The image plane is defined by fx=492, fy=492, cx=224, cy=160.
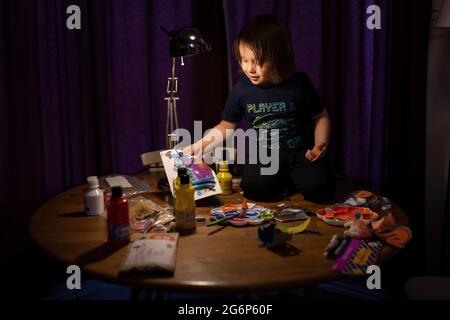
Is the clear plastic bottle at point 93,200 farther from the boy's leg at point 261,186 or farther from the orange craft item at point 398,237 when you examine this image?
the orange craft item at point 398,237

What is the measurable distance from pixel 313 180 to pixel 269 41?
539 millimetres

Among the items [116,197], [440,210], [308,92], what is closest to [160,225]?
[116,197]

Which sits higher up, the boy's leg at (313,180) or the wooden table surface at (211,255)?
the boy's leg at (313,180)

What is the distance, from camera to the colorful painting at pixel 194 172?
1631mm

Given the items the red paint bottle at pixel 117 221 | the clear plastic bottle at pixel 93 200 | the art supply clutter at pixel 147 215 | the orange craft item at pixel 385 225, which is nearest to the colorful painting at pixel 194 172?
the art supply clutter at pixel 147 215

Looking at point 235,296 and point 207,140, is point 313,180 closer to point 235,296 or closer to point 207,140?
point 207,140

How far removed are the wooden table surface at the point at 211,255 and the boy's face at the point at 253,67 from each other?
0.61 m

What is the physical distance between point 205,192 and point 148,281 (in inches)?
24.2

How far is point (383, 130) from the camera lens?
2.21 m

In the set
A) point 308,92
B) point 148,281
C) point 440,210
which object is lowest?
point 440,210

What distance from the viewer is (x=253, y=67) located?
6.00 ft

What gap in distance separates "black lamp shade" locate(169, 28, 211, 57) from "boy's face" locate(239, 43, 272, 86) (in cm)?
15

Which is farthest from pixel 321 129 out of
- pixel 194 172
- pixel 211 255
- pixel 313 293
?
pixel 211 255
